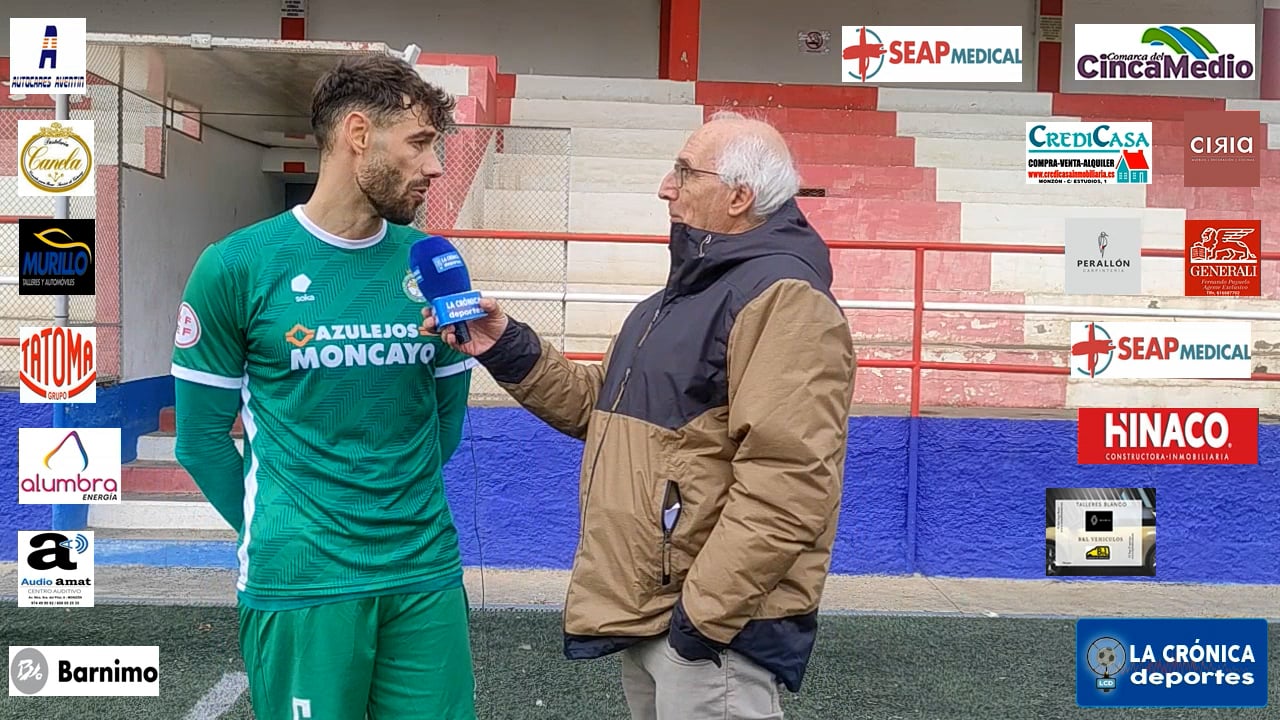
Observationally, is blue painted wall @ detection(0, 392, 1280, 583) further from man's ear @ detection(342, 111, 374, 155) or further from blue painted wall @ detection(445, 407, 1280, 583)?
man's ear @ detection(342, 111, 374, 155)

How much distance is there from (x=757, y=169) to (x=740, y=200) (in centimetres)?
6

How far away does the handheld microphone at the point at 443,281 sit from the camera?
196 cm

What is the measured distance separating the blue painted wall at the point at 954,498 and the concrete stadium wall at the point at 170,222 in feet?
3.99

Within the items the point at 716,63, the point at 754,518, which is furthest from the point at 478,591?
the point at 716,63

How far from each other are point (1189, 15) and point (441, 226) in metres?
8.60

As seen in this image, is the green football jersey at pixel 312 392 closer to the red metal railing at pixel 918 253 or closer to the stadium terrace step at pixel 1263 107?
the red metal railing at pixel 918 253

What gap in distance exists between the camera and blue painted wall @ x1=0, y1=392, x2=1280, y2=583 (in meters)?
5.54

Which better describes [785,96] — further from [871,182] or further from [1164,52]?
[1164,52]

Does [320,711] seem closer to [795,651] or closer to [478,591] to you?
[795,651]

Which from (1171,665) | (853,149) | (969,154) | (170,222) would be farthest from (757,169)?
(969,154)

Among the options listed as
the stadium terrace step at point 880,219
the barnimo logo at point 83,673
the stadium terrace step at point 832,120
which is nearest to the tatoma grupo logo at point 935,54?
the stadium terrace step at point 880,219

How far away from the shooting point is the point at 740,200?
210 centimetres

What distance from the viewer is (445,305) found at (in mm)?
1960

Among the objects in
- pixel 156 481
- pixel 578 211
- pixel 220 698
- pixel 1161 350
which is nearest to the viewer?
pixel 220 698
